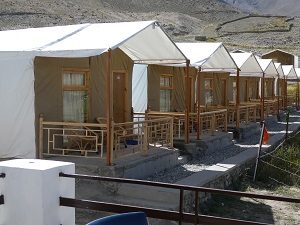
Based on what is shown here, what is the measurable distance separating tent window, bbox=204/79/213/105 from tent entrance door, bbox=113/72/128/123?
7197mm

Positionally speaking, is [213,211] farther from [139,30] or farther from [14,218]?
[14,218]

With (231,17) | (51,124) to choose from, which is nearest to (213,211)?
(51,124)

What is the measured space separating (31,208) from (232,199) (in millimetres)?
6040

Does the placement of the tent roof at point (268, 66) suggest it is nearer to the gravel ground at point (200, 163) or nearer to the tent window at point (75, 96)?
the gravel ground at point (200, 163)

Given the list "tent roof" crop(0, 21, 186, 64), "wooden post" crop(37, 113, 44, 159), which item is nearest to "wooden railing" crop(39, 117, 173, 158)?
"wooden post" crop(37, 113, 44, 159)

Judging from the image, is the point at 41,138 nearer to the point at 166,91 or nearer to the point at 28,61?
the point at 28,61

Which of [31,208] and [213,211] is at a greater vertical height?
[31,208]

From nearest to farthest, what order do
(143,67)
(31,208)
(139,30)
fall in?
1. (31,208)
2. (139,30)
3. (143,67)

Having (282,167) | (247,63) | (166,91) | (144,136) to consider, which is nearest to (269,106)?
(247,63)

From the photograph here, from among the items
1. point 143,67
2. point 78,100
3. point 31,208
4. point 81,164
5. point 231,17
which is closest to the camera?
point 31,208

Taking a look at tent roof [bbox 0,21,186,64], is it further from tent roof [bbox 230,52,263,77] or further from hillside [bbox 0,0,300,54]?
hillside [bbox 0,0,300,54]

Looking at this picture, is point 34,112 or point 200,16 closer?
point 34,112

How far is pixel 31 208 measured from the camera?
4914 millimetres

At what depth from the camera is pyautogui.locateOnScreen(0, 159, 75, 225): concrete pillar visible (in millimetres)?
4859
